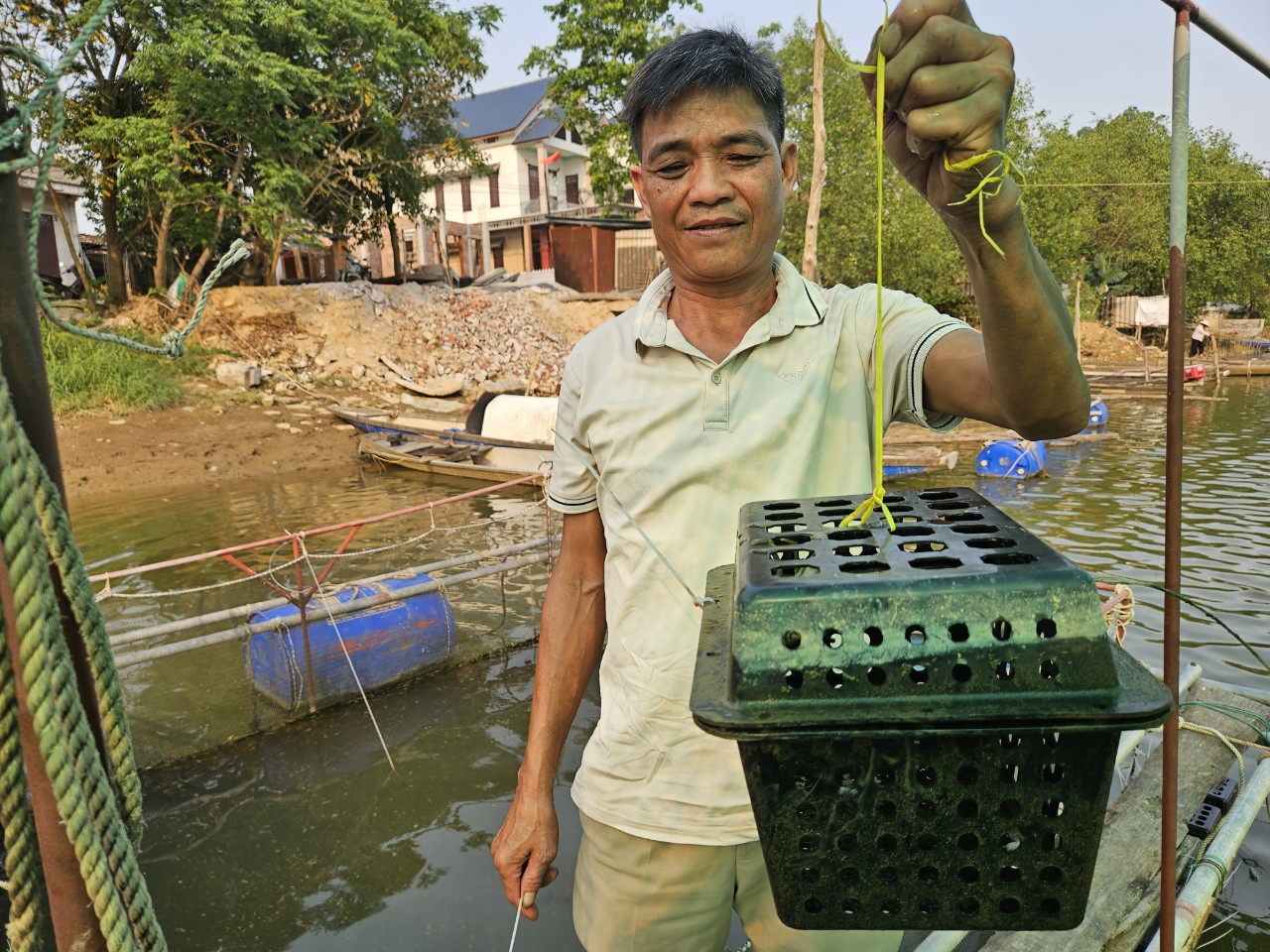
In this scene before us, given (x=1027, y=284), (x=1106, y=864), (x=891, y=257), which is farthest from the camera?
(x=891, y=257)

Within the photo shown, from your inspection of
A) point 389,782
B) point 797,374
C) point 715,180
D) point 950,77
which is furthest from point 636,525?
point 389,782

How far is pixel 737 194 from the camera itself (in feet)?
5.95

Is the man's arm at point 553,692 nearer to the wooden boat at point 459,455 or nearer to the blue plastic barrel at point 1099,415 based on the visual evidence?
the wooden boat at point 459,455

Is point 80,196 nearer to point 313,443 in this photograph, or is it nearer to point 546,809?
point 313,443

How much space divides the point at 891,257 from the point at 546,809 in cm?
2736

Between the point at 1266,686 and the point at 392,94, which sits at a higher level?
the point at 392,94

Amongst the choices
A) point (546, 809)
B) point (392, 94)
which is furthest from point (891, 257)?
point (546, 809)

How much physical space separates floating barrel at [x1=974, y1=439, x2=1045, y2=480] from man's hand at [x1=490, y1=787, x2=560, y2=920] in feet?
45.8

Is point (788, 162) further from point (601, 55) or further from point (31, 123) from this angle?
point (601, 55)

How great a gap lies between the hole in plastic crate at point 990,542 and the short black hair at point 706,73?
1.16 meters

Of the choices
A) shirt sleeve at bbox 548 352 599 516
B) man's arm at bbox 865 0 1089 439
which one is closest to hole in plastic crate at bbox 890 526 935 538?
man's arm at bbox 865 0 1089 439

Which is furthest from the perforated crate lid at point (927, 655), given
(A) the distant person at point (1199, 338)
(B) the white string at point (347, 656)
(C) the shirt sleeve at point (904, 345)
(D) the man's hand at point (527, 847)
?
(A) the distant person at point (1199, 338)

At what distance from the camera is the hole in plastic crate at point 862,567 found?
0.98 meters

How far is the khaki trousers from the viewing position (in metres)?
1.90
